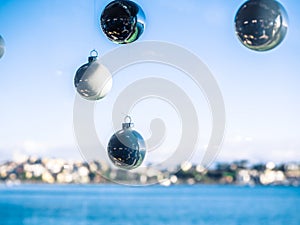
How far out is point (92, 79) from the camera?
5.67 feet

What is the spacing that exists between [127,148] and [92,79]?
Answer: 0.24 metres

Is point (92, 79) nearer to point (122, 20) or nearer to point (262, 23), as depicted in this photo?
point (122, 20)

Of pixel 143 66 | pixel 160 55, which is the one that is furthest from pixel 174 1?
pixel 160 55

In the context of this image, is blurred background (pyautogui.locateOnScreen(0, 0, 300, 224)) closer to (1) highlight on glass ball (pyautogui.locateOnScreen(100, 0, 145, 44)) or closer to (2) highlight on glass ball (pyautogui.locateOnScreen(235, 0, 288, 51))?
(2) highlight on glass ball (pyautogui.locateOnScreen(235, 0, 288, 51))

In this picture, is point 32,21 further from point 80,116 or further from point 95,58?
point 95,58

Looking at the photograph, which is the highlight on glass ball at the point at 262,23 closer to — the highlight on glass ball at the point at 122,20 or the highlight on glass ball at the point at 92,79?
the highlight on glass ball at the point at 122,20

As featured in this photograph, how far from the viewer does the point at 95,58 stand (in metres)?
1.77

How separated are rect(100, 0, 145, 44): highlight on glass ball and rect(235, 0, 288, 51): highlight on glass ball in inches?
12.7

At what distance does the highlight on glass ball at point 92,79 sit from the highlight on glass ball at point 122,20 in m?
0.13

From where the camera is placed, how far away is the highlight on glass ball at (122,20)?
1.62 metres

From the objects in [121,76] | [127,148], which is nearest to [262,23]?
[127,148]

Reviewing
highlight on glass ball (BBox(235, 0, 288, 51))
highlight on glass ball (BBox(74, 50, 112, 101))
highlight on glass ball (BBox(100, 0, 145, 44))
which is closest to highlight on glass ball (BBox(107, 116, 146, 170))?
highlight on glass ball (BBox(74, 50, 112, 101))

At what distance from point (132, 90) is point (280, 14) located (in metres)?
1.49

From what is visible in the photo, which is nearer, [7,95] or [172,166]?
[172,166]
